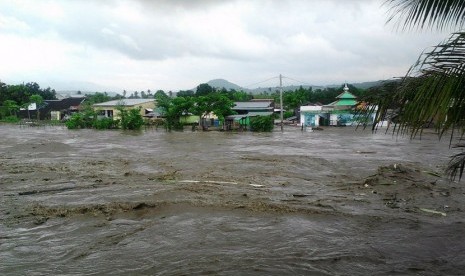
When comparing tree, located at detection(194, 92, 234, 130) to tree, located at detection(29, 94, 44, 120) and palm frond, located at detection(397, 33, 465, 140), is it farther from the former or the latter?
palm frond, located at detection(397, 33, 465, 140)

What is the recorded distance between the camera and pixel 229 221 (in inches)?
337

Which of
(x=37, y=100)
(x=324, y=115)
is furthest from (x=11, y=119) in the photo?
(x=324, y=115)

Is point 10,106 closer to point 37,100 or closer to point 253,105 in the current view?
point 37,100

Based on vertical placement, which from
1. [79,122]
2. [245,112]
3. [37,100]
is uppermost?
[37,100]

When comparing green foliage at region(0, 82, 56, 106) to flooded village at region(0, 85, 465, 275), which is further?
green foliage at region(0, 82, 56, 106)

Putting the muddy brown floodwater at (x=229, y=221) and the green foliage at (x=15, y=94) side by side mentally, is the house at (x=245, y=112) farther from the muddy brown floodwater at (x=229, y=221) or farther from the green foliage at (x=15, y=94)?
the green foliage at (x=15, y=94)

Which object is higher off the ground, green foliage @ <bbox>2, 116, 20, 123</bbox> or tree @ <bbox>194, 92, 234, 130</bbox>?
tree @ <bbox>194, 92, 234, 130</bbox>

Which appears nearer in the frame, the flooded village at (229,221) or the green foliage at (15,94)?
the flooded village at (229,221)

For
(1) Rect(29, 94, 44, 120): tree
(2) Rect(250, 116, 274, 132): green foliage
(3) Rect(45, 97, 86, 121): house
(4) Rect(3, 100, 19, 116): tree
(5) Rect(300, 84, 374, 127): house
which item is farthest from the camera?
(3) Rect(45, 97, 86, 121): house

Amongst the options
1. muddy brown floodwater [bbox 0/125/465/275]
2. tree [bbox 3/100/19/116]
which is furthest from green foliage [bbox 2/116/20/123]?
muddy brown floodwater [bbox 0/125/465/275]

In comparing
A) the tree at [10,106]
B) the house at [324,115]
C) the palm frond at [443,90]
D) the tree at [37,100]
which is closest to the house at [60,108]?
the tree at [37,100]

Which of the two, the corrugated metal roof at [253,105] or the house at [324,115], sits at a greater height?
the corrugated metal roof at [253,105]

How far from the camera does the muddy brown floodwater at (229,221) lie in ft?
20.8

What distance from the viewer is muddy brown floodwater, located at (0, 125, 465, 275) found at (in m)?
6.33
